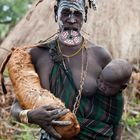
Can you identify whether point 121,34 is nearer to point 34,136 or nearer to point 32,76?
point 34,136

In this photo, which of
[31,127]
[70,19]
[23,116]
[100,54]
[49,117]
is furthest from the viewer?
[31,127]

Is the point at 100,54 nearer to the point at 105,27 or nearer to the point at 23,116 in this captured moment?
the point at 23,116

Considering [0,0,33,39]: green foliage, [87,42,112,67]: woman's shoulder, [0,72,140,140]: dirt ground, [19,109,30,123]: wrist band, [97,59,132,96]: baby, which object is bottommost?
[0,72,140,140]: dirt ground

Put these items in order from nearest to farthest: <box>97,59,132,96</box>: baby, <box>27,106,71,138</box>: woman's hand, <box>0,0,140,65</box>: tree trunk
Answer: <box>27,106,71,138</box>: woman's hand → <box>97,59,132,96</box>: baby → <box>0,0,140,65</box>: tree trunk

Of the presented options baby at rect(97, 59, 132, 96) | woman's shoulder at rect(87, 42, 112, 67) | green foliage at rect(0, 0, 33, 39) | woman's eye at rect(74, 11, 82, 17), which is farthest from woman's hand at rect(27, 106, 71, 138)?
green foliage at rect(0, 0, 33, 39)

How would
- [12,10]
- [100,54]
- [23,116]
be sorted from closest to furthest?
[23,116] < [100,54] < [12,10]

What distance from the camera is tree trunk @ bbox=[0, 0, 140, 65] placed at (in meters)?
7.51

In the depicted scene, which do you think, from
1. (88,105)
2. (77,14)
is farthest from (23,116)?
(77,14)

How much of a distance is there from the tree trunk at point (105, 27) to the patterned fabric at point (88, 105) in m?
3.70

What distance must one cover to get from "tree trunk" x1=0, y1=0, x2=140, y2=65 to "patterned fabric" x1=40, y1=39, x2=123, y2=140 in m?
3.70

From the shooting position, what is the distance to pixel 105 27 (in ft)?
24.9

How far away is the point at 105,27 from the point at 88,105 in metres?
3.96

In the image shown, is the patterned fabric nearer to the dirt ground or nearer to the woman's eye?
the woman's eye

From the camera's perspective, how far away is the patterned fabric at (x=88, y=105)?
3.67m
